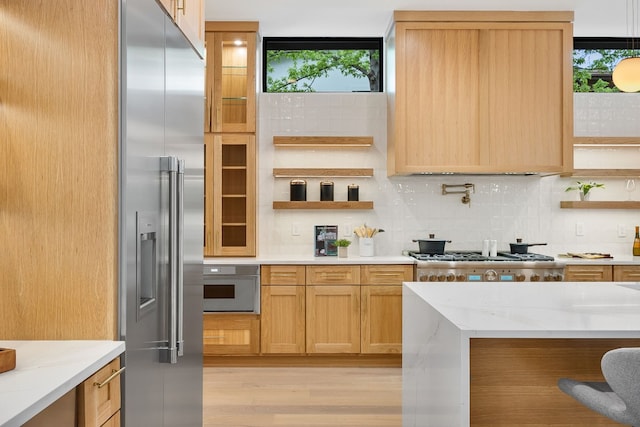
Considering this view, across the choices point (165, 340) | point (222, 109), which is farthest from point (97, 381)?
point (222, 109)

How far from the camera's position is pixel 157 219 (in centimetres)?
200

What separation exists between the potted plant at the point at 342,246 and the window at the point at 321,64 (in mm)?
1446

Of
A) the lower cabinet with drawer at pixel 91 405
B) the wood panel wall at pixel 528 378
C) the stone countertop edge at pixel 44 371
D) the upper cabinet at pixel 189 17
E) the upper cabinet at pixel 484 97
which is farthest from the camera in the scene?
the upper cabinet at pixel 484 97

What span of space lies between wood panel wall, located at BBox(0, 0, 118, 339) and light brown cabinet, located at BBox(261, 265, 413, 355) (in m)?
2.77

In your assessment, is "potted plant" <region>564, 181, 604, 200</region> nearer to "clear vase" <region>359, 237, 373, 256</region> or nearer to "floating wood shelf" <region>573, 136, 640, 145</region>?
"floating wood shelf" <region>573, 136, 640, 145</region>

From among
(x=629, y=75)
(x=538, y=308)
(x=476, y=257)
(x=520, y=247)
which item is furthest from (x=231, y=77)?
(x=538, y=308)

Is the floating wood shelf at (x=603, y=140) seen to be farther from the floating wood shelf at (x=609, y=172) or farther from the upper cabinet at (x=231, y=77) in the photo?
the upper cabinet at (x=231, y=77)

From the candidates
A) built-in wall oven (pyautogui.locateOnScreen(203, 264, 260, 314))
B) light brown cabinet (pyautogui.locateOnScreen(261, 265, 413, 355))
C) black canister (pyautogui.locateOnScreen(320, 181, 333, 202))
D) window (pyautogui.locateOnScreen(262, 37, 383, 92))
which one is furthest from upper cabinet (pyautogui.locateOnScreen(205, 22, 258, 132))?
light brown cabinet (pyautogui.locateOnScreen(261, 265, 413, 355))

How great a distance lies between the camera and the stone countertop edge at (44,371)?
116cm

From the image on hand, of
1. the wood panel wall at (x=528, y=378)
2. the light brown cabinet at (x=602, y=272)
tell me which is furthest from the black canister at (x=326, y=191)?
the wood panel wall at (x=528, y=378)

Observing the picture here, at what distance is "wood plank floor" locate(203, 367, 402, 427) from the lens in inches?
129

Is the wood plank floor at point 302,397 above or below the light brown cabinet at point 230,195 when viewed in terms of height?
below

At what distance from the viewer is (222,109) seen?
466 cm

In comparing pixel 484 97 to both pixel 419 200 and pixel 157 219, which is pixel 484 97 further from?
pixel 157 219
